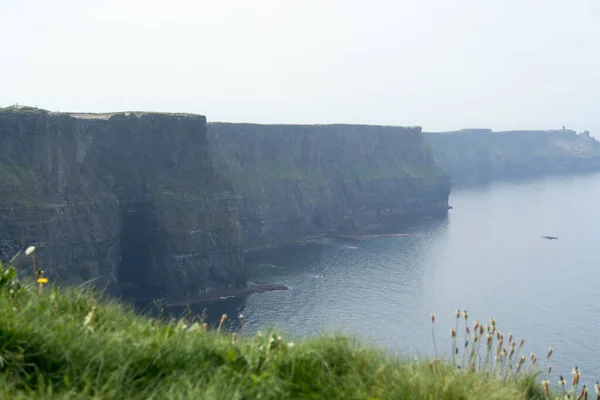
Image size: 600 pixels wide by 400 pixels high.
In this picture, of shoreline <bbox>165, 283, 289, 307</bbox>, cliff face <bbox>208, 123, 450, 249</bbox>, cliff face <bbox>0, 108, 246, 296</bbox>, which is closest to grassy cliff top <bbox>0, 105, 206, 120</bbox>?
cliff face <bbox>0, 108, 246, 296</bbox>

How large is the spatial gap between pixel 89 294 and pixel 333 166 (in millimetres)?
187934

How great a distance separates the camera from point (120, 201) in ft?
336

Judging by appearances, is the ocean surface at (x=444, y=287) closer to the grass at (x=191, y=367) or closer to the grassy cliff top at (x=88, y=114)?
the grassy cliff top at (x=88, y=114)

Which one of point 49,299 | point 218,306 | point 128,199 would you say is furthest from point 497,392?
point 128,199

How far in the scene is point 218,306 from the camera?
9356 cm

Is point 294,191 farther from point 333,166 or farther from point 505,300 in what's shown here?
point 505,300

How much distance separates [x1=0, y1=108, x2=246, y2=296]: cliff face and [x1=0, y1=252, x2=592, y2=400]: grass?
7799cm

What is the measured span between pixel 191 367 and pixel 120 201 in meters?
99.4

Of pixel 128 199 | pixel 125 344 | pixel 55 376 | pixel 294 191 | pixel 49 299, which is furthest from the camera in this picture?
pixel 294 191

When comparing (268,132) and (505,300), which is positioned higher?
(268,132)

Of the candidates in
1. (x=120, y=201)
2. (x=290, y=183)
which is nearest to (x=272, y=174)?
(x=290, y=183)

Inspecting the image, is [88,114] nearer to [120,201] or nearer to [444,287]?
[120,201]

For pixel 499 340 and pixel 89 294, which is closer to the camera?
pixel 499 340

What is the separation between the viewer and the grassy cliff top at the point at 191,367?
636 centimetres
